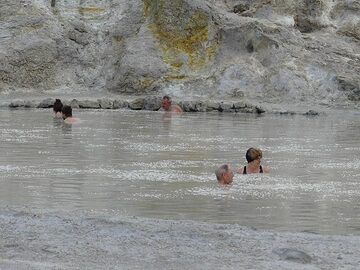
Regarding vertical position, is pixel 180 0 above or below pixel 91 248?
above

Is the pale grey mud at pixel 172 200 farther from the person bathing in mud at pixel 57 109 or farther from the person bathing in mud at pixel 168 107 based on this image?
the person bathing in mud at pixel 168 107

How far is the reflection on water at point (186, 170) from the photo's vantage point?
9.30 m

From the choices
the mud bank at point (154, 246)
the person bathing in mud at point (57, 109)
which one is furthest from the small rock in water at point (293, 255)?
the person bathing in mud at point (57, 109)

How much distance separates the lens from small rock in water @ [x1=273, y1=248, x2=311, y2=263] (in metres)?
6.69

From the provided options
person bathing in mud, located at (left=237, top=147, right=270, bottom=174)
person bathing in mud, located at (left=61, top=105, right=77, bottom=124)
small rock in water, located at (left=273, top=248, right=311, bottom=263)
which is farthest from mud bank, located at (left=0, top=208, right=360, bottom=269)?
person bathing in mud, located at (left=61, top=105, right=77, bottom=124)

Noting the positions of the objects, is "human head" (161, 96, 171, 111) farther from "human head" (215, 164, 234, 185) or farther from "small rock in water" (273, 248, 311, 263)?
"small rock in water" (273, 248, 311, 263)

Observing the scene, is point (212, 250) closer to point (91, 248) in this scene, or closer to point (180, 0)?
point (91, 248)

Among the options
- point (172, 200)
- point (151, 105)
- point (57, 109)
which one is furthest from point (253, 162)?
point (151, 105)

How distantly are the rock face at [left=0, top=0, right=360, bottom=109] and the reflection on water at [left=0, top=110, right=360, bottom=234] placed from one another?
8.16 m

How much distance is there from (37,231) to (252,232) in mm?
1793

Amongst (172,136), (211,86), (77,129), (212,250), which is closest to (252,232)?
(212,250)

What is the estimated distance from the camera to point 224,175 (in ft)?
36.4

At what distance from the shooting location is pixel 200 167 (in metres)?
13.1

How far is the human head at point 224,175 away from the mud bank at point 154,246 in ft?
9.38
